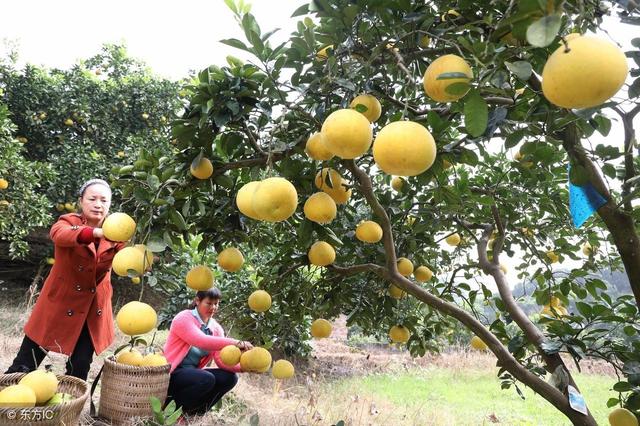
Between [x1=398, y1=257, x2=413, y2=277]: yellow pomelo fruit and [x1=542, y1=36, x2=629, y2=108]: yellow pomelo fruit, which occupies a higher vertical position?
[x1=542, y1=36, x2=629, y2=108]: yellow pomelo fruit

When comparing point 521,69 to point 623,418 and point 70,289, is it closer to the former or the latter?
point 623,418

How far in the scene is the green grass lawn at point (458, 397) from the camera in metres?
4.34

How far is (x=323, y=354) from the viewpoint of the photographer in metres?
7.94

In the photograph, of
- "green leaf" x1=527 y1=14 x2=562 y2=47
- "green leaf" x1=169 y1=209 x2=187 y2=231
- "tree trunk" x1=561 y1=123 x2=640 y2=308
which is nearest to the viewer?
"green leaf" x1=527 y1=14 x2=562 y2=47

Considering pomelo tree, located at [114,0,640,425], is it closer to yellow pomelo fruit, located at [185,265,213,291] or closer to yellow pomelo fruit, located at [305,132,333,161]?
yellow pomelo fruit, located at [305,132,333,161]

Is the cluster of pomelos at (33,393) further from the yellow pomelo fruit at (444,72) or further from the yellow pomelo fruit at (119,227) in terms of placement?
the yellow pomelo fruit at (444,72)

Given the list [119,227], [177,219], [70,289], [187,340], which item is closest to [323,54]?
[177,219]

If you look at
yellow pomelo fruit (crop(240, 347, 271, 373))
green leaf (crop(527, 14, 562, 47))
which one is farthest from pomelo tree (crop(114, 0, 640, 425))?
yellow pomelo fruit (crop(240, 347, 271, 373))

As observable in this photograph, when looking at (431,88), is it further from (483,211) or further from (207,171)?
(483,211)

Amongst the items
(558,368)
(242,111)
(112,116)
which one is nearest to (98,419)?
(242,111)

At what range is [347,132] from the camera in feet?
3.29

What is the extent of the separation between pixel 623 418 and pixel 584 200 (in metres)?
0.80

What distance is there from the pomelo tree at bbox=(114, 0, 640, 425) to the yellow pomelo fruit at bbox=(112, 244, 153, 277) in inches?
3.4

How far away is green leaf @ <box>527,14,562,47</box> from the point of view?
0.66 m
